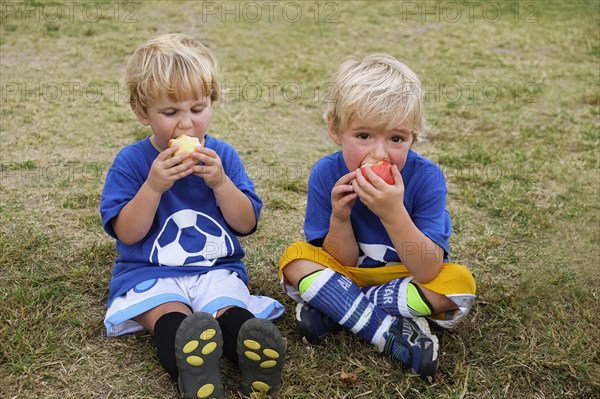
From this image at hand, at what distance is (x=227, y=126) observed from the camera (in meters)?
5.13

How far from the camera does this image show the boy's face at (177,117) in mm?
2488

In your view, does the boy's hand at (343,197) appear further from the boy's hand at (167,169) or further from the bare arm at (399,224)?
the boy's hand at (167,169)

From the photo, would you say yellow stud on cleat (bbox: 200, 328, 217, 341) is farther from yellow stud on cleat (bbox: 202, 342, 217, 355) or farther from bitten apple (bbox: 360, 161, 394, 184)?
bitten apple (bbox: 360, 161, 394, 184)

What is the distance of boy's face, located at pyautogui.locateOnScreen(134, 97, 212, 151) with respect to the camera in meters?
2.49

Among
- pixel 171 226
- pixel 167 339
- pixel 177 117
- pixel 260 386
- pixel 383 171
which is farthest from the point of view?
pixel 171 226

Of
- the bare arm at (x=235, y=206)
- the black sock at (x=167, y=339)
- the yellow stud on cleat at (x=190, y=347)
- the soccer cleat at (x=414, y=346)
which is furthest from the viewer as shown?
the bare arm at (x=235, y=206)

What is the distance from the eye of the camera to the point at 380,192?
2.36m

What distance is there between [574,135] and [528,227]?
5.85 feet

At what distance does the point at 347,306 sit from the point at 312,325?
5.6 inches

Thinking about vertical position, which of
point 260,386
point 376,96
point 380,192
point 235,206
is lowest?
point 260,386

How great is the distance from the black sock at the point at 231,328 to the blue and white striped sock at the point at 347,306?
26 cm

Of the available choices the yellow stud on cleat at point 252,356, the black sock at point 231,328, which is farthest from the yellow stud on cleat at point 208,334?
the black sock at point 231,328

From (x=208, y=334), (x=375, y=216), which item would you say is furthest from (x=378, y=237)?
(x=208, y=334)

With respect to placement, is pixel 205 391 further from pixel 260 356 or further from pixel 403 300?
pixel 403 300
